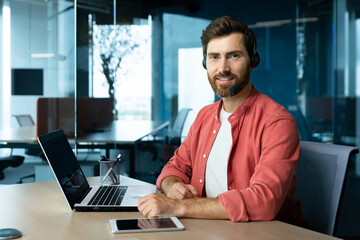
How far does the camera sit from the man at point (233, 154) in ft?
4.12

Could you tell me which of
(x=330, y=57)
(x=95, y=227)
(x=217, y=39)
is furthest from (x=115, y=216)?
(x=330, y=57)

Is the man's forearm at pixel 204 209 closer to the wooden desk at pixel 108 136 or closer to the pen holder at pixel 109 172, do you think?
the pen holder at pixel 109 172

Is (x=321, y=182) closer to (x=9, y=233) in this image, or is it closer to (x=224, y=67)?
(x=224, y=67)

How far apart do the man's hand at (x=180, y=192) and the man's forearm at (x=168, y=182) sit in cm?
5

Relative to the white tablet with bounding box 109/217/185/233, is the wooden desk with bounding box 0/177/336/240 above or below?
below

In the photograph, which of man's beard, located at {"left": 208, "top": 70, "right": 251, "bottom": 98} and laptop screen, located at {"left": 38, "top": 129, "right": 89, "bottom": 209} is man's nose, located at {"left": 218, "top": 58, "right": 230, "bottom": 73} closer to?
man's beard, located at {"left": 208, "top": 70, "right": 251, "bottom": 98}

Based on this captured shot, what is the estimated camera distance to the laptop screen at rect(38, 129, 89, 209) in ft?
4.45

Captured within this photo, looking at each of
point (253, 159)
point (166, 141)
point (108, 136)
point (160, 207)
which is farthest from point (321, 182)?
point (166, 141)

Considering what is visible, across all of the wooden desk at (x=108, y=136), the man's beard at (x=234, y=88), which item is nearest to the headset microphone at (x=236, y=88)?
the man's beard at (x=234, y=88)

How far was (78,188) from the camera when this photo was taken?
1502 millimetres

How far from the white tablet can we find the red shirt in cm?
17

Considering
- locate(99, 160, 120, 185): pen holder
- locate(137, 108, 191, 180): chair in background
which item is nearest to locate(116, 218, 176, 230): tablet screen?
locate(99, 160, 120, 185): pen holder

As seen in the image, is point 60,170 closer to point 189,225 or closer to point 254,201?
point 189,225

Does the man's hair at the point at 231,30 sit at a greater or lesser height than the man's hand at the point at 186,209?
greater
